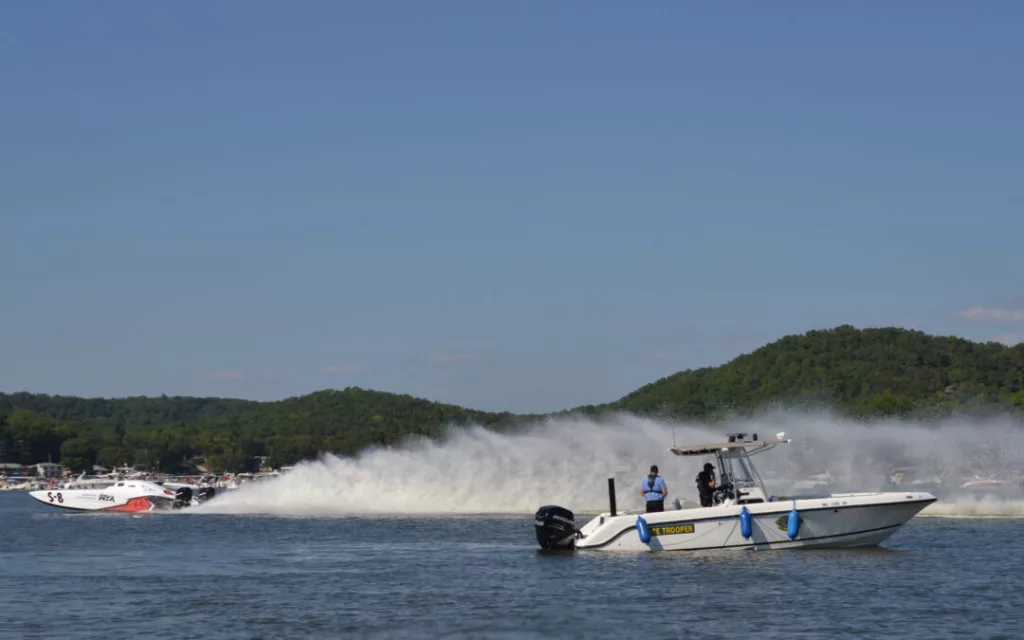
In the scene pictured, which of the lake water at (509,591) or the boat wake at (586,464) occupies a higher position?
the boat wake at (586,464)

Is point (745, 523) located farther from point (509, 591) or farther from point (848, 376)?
point (848, 376)

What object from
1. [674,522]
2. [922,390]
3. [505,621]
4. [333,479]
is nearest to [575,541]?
[674,522]

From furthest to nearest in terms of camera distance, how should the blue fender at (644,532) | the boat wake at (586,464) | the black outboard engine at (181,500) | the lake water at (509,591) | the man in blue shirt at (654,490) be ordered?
the black outboard engine at (181,500)
the boat wake at (586,464)
the man in blue shirt at (654,490)
the blue fender at (644,532)
the lake water at (509,591)

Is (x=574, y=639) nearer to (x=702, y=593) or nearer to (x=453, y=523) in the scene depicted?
(x=702, y=593)

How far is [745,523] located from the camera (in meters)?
34.7

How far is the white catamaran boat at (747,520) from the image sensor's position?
34.8 meters

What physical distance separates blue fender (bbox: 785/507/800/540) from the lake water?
1.73 feet

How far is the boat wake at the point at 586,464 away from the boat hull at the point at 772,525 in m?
15.3

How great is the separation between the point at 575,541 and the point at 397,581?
622 cm

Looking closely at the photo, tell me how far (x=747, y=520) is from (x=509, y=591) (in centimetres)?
788

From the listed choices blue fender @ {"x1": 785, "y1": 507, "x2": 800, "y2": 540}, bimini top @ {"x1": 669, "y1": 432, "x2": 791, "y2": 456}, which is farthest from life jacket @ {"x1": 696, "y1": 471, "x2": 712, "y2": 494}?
blue fender @ {"x1": 785, "y1": 507, "x2": 800, "y2": 540}

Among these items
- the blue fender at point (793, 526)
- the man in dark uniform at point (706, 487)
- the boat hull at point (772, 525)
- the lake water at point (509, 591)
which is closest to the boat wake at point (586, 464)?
the lake water at point (509, 591)

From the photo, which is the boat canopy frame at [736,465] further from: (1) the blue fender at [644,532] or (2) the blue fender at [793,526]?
(1) the blue fender at [644,532]

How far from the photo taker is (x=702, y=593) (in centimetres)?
2852
